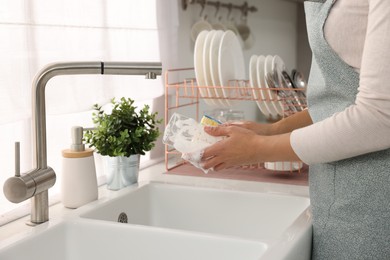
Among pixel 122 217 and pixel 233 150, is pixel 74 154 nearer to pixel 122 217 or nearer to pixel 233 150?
pixel 122 217

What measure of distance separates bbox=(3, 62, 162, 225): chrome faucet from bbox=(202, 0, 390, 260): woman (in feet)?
0.81

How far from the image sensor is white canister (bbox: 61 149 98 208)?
1301 mm

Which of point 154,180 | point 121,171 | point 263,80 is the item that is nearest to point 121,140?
point 121,171

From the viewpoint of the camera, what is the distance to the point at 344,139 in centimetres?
95

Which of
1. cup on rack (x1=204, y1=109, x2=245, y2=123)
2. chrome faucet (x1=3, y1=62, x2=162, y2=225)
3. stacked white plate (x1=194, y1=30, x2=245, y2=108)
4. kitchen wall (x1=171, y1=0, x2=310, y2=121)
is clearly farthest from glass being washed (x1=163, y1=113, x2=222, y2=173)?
kitchen wall (x1=171, y1=0, x2=310, y2=121)

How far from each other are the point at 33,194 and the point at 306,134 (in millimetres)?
532

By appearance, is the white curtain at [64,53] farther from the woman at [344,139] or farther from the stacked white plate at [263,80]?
the woman at [344,139]

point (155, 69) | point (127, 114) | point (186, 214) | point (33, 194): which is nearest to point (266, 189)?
point (186, 214)

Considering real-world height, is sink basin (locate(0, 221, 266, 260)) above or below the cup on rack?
below

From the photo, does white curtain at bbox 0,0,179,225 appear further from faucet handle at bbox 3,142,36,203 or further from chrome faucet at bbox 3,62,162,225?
faucet handle at bbox 3,142,36,203

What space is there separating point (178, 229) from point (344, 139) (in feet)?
1.55

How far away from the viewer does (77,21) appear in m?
1.58

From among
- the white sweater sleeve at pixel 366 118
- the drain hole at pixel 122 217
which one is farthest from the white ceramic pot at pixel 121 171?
the white sweater sleeve at pixel 366 118

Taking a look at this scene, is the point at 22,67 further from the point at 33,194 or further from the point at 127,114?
the point at 33,194
